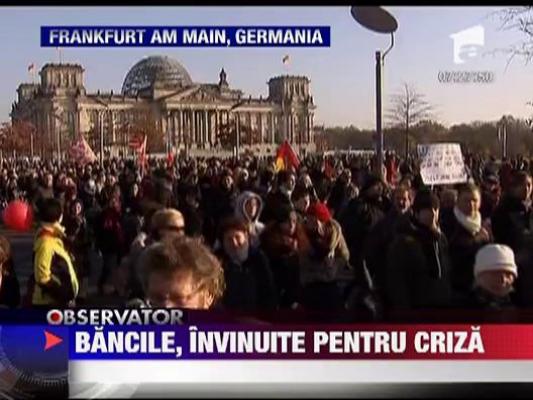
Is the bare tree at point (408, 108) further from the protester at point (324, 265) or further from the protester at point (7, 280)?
the protester at point (7, 280)

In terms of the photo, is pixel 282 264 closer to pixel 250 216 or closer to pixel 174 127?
pixel 250 216

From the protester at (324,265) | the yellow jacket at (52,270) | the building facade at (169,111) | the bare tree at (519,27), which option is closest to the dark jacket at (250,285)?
the protester at (324,265)

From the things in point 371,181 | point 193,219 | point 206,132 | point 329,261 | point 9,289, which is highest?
point 206,132

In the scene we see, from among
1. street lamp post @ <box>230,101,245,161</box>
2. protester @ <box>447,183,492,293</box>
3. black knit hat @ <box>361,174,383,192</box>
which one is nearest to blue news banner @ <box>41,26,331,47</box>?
street lamp post @ <box>230,101,245,161</box>

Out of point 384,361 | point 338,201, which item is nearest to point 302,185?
point 338,201

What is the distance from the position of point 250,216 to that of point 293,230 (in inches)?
8.2

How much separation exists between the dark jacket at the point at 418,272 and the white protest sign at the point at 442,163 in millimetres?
246

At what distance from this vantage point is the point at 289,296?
4145 mm

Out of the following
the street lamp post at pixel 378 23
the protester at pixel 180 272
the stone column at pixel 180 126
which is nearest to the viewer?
the protester at pixel 180 272

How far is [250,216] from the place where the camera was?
4156 mm

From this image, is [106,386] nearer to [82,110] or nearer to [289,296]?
[289,296]

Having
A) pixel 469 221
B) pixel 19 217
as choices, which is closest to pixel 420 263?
pixel 469 221

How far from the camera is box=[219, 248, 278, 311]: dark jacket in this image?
4090mm

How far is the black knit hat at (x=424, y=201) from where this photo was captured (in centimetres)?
418
